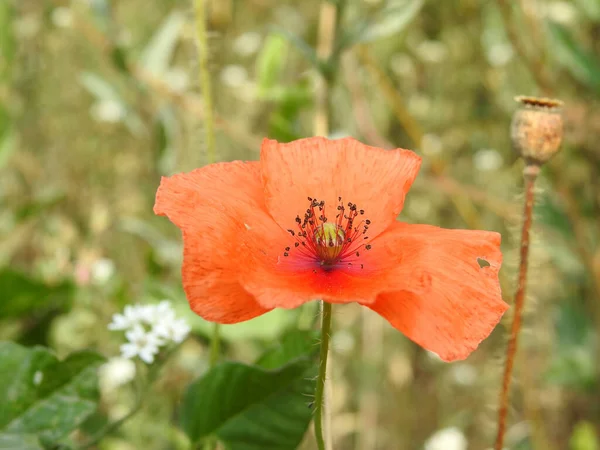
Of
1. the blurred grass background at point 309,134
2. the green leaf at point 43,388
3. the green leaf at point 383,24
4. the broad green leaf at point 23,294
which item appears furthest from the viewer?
the blurred grass background at point 309,134

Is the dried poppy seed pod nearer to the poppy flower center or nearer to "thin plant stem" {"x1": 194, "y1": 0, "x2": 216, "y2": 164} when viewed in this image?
the poppy flower center

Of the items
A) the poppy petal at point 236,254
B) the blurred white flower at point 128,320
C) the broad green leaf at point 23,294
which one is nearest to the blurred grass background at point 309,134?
the broad green leaf at point 23,294

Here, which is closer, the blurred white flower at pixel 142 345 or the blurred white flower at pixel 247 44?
the blurred white flower at pixel 142 345

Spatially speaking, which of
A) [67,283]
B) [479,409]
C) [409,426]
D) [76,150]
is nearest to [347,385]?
[409,426]

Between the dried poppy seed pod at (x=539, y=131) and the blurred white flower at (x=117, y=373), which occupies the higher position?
the dried poppy seed pod at (x=539, y=131)

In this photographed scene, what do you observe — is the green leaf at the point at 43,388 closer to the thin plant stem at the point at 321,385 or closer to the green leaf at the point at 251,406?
the green leaf at the point at 251,406
